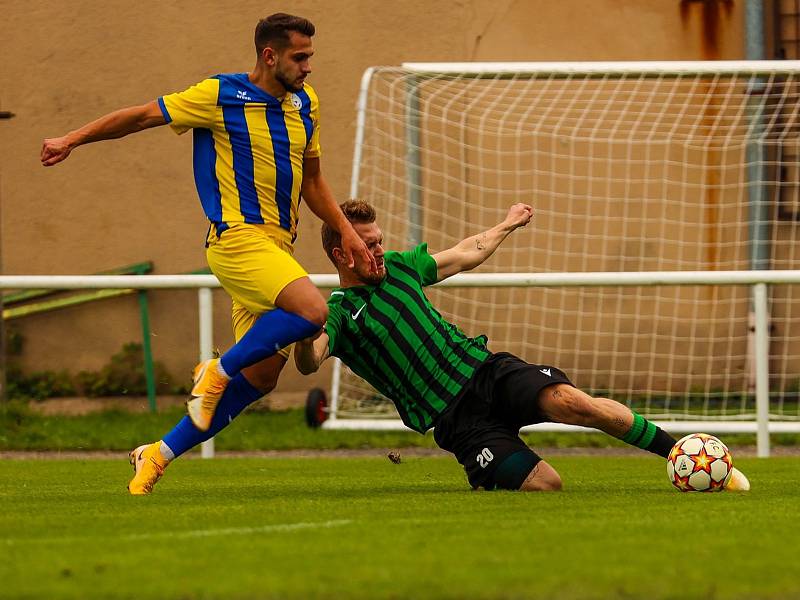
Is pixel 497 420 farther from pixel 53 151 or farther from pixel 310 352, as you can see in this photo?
pixel 53 151

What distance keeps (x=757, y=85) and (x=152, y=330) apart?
18.0ft

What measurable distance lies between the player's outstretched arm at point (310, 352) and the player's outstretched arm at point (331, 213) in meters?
0.35

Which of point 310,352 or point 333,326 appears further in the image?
point 333,326

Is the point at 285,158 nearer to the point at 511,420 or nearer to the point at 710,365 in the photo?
the point at 511,420

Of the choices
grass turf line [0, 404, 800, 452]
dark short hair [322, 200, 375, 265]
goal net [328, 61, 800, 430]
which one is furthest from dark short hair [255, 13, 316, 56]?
Answer: goal net [328, 61, 800, 430]

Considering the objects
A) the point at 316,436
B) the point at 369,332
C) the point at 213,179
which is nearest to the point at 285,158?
the point at 213,179

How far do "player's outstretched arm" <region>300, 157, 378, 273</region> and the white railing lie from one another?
2.66m

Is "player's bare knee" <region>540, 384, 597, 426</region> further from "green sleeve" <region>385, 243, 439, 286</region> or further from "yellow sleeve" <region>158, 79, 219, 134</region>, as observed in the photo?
"yellow sleeve" <region>158, 79, 219, 134</region>

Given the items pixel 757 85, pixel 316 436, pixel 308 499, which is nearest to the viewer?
pixel 308 499

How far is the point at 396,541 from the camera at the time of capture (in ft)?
14.6

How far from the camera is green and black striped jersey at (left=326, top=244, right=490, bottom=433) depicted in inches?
253

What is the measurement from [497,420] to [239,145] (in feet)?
5.36

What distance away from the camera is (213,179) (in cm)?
636

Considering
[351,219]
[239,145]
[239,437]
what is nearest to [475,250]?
[351,219]
